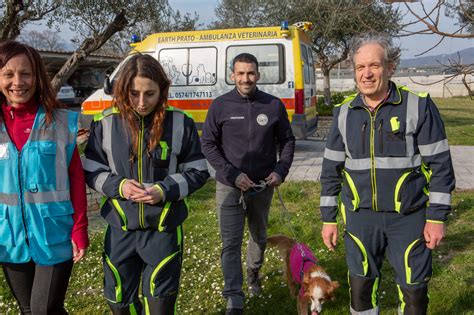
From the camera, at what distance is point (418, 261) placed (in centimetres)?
255

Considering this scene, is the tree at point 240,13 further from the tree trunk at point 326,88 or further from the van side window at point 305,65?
the van side window at point 305,65

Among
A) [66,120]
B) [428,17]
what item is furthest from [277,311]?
[428,17]

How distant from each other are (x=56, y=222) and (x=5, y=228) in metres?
0.26

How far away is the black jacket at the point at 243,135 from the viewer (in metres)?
3.48

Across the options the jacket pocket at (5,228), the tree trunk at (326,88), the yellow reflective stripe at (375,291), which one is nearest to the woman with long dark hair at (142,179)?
the jacket pocket at (5,228)

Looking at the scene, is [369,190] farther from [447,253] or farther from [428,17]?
[447,253]

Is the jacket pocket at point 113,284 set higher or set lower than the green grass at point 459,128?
lower

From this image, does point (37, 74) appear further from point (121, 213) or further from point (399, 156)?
point (399, 156)

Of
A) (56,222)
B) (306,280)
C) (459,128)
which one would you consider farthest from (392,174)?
(459,128)

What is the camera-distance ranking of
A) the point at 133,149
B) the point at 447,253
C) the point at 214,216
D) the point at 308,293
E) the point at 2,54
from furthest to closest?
1. the point at 214,216
2. the point at 447,253
3. the point at 308,293
4. the point at 133,149
5. the point at 2,54

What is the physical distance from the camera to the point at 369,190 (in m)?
2.59

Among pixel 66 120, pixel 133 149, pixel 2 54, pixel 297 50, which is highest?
pixel 297 50

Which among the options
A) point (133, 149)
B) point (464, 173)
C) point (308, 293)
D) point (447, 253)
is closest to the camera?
point (133, 149)

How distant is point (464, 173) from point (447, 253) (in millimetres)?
4439
